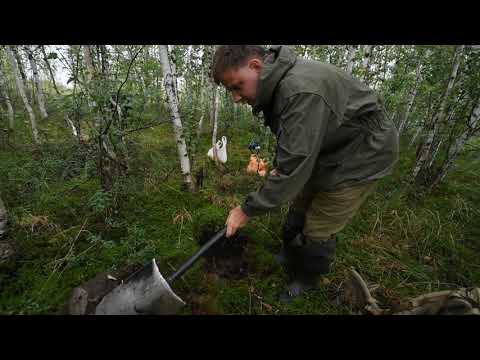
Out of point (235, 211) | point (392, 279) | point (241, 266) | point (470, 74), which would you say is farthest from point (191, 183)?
point (470, 74)

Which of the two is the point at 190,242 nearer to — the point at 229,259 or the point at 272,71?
the point at 229,259

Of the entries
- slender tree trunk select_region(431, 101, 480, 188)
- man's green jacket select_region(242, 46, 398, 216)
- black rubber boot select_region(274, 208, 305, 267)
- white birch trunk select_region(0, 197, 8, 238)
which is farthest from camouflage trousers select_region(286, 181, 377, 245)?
slender tree trunk select_region(431, 101, 480, 188)

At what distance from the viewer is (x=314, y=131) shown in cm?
132

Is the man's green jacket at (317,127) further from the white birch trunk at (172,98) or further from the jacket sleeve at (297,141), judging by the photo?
the white birch trunk at (172,98)

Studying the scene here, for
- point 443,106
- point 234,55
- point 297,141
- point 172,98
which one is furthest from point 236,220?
point 443,106

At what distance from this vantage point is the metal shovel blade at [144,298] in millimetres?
1665

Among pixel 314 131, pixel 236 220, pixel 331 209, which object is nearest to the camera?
pixel 314 131

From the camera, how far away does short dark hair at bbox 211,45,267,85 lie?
139cm

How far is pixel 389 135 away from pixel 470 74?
389 cm

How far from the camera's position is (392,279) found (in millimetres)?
2600

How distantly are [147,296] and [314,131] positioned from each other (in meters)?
1.71

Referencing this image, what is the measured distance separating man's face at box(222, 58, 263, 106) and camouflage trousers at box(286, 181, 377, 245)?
3.50 feet

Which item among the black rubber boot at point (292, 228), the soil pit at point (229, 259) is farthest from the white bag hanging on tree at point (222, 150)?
the black rubber boot at point (292, 228)

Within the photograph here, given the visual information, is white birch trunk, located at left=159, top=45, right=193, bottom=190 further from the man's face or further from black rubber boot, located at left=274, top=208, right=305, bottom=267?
black rubber boot, located at left=274, top=208, right=305, bottom=267
